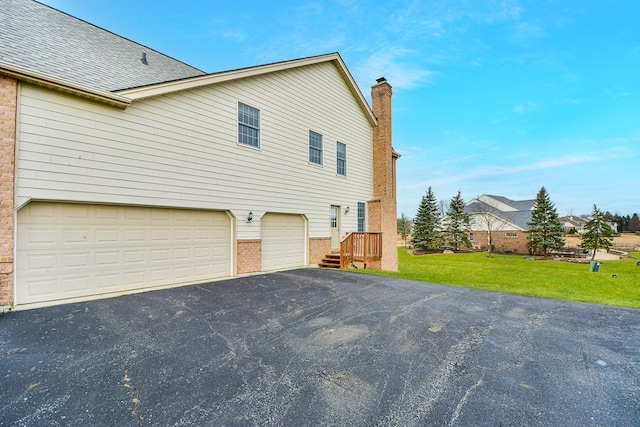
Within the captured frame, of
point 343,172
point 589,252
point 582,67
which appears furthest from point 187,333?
point 589,252

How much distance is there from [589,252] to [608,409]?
3706 cm

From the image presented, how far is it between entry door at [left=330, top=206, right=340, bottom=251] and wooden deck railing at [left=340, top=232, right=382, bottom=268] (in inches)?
44.2

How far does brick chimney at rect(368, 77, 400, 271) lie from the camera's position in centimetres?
1298

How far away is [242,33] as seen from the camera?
40.5ft

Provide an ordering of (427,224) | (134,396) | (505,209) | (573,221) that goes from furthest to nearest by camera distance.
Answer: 1. (573,221)
2. (505,209)
3. (427,224)
4. (134,396)

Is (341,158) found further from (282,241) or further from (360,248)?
(282,241)

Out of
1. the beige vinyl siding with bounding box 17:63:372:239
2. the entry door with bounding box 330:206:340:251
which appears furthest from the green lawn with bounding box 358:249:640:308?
the beige vinyl siding with bounding box 17:63:372:239

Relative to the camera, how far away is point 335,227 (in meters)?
12.4

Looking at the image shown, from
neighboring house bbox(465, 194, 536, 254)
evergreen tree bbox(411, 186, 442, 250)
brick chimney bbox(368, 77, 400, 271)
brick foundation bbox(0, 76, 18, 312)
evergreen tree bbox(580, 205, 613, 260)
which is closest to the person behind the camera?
brick foundation bbox(0, 76, 18, 312)

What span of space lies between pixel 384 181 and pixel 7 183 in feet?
40.8

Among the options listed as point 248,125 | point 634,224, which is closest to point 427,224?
point 248,125

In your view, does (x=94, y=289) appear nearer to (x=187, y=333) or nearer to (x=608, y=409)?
(x=187, y=333)

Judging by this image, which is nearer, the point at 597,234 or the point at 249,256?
the point at 249,256

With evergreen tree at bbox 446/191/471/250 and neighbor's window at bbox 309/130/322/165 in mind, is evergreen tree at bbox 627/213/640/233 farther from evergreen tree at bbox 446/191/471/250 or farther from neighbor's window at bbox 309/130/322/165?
neighbor's window at bbox 309/130/322/165
